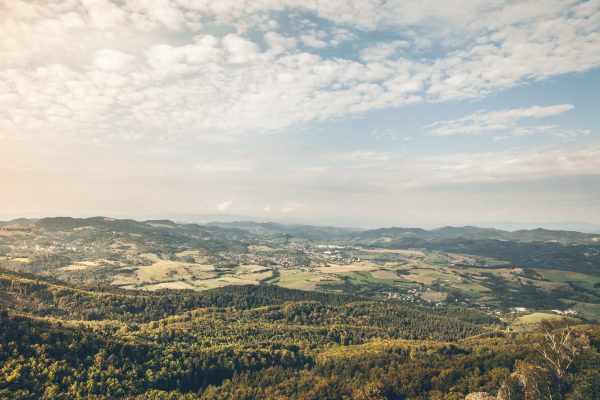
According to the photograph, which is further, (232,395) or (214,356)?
(214,356)

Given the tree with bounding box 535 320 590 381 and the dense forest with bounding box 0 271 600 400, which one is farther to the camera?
the dense forest with bounding box 0 271 600 400

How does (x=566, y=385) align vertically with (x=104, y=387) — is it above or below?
above

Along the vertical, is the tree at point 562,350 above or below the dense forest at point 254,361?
above

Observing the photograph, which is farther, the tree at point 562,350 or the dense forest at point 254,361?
the dense forest at point 254,361

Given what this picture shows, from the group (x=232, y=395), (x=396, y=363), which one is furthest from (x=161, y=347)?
(x=396, y=363)

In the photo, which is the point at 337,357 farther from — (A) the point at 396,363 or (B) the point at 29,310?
(B) the point at 29,310

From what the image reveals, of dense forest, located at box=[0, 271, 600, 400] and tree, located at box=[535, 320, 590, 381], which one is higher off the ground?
tree, located at box=[535, 320, 590, 381]

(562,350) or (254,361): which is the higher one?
(562,350)

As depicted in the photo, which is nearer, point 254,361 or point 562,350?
point 562,350
